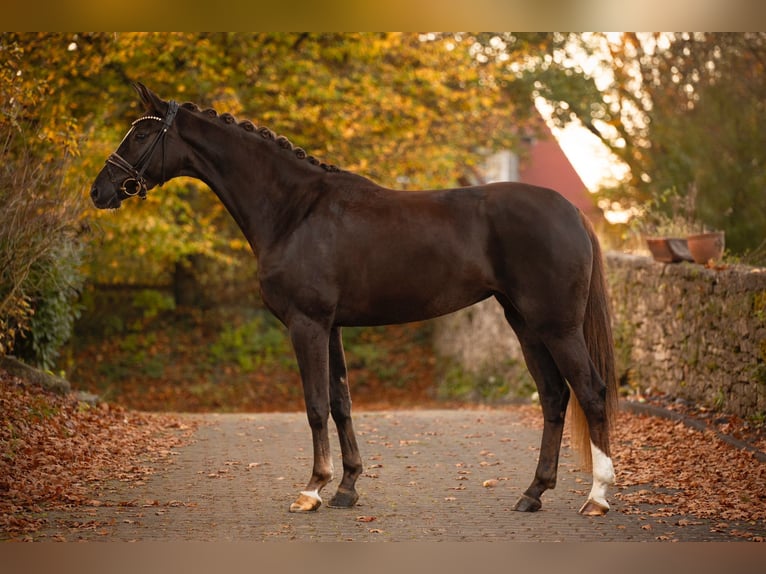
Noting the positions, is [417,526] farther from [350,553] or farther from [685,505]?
[685,505]

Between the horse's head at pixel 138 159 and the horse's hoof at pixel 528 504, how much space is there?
2670mm

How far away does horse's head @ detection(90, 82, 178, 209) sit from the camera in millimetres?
5465

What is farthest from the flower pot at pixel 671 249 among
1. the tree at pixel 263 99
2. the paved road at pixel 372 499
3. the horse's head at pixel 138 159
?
the horse's head at pixel 138 159

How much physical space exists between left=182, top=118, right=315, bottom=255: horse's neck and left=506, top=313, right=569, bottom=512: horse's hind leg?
60.0 inches

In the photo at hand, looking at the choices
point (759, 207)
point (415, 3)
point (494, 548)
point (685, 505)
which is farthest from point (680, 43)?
point (494, 548)

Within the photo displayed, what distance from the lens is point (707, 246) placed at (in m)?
8.71

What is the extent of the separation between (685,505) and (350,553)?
204 cm

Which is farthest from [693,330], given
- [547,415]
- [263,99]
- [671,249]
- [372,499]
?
[263,99]

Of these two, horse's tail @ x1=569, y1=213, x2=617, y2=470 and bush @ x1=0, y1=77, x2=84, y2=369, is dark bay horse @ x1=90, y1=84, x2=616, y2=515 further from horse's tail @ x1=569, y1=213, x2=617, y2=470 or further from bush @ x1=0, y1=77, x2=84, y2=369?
bush @ x1=0, y1=77, x2=84, y2=369

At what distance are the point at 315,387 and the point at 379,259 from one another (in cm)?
77

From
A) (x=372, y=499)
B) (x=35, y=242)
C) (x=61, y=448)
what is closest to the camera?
(x=372, y=499)

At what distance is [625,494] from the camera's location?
5953mm

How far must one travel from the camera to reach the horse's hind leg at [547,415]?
18.0 ft

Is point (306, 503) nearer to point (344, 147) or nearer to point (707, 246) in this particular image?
point (707, 246)
